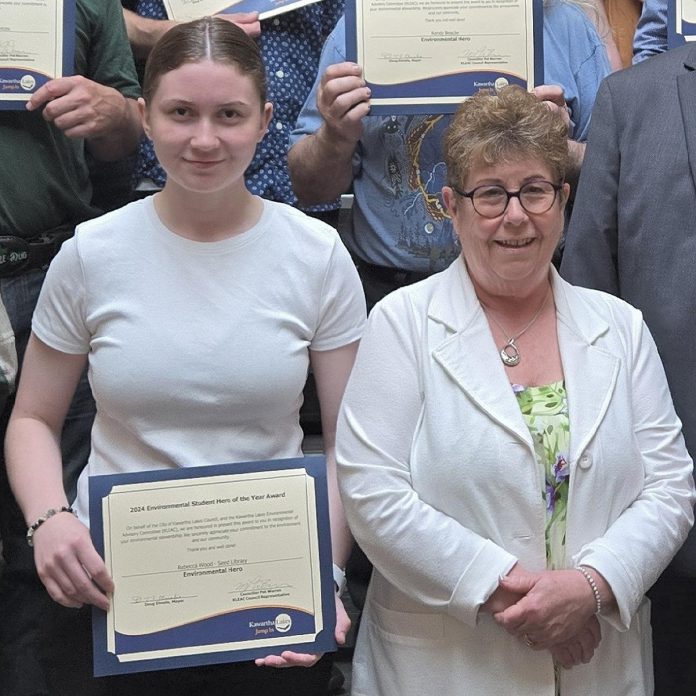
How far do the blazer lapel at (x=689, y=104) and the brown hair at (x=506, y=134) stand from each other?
0.43m

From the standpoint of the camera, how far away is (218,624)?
2041 mm

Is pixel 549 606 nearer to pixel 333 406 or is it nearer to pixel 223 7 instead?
pixel 333 406

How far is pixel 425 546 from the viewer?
2.00 meters

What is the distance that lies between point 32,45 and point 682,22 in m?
1.47

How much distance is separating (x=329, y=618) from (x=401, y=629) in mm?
147

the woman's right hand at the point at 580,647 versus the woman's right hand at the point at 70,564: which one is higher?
the woman's right hand at the point at 70,564

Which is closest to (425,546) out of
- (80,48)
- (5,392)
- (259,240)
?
(259,240)

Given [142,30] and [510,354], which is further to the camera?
[142,30]

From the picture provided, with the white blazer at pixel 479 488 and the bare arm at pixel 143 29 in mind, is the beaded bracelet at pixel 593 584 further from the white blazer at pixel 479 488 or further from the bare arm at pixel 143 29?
the bare arm at pixel 143 29

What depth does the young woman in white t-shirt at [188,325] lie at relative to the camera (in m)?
2.12

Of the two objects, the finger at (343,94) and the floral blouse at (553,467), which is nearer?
the floral blouse at (553,467)
